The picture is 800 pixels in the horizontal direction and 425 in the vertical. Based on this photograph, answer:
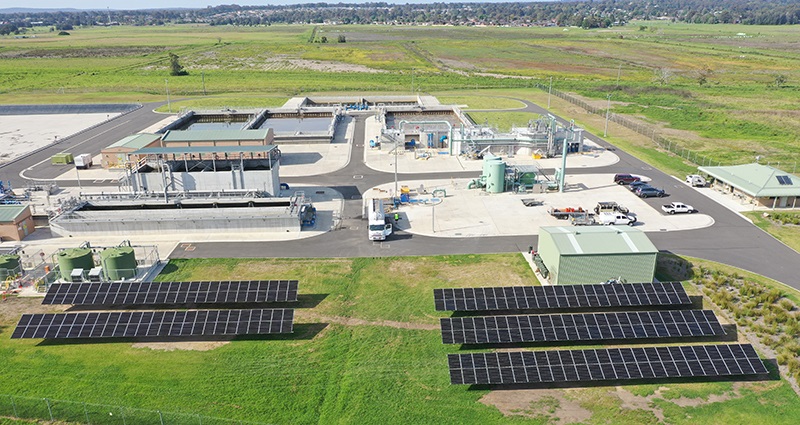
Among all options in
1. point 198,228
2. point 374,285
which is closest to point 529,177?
point 374,285

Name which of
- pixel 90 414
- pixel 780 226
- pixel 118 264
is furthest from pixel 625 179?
pixel 90 414

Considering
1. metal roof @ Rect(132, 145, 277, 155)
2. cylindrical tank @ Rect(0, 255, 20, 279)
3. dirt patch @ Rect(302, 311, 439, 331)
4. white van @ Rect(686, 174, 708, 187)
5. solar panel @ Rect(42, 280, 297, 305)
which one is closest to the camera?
dirt patch @ Rect(302, 311, 439, 331)

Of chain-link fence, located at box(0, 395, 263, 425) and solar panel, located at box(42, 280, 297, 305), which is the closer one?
chain-link fence, located at box(0, 395, 263, 425)

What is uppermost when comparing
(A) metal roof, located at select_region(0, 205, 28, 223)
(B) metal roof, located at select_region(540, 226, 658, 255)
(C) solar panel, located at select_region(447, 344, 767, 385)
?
(B) metal roof, located at select_region(540, 226, 658, 255)

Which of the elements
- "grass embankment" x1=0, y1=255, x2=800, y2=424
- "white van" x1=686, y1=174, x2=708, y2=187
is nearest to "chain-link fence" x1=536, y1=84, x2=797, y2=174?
"white van" x1=686, y1=174, x2=708, y2=187

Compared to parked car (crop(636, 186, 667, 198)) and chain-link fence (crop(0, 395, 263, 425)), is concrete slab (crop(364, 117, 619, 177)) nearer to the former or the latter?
parked car (crop(636, 186, 667, 198))

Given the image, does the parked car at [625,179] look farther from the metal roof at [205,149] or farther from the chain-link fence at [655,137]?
A: the metal roof at [205,149]

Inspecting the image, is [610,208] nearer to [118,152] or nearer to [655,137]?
[655,137]
